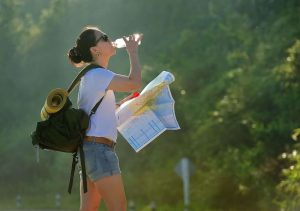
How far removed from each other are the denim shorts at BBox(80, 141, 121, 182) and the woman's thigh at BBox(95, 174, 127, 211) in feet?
0.09

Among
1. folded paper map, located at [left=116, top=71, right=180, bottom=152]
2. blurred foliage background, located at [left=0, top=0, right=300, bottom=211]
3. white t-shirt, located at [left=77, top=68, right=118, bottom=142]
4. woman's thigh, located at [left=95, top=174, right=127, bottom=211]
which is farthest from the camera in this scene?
blurred foliage background, located at [left=0, top=0, right=300, bottom=211]

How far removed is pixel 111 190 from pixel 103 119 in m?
0.41

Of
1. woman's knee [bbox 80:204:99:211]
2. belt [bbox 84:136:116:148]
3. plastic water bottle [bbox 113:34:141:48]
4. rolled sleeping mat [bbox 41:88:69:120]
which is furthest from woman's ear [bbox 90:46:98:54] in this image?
woman's knee [bbox 80:204:99:211]

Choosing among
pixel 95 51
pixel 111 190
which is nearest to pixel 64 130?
pixel 111 190

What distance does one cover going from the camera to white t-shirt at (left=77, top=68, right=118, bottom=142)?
477 centimetres

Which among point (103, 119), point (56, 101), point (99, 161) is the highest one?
point (56, 101)

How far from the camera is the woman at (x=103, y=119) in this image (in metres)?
4.68

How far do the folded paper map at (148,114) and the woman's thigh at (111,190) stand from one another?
466mm

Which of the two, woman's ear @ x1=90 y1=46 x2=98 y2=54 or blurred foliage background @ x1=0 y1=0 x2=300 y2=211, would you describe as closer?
woman's ear @ x1=90 y1=46 x2=98 y2=54

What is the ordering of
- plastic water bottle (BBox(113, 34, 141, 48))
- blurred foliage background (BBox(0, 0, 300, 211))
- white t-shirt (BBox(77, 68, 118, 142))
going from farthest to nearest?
blurred foliage background (BBox(0, 0, 300, 211)), plastic water bottle (BBox(113, 34, 141, 48)), white t-shirt (BBox(77, 68, 118, 142))

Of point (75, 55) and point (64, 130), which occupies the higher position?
point (75, 55)

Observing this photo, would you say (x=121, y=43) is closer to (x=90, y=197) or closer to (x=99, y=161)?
(x=99, y=161)

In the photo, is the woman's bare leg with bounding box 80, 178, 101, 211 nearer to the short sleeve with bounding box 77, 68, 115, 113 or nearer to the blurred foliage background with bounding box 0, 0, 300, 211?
the short sleeve with bounding box 77, 68, 115, 113

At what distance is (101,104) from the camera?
479 centimetres
